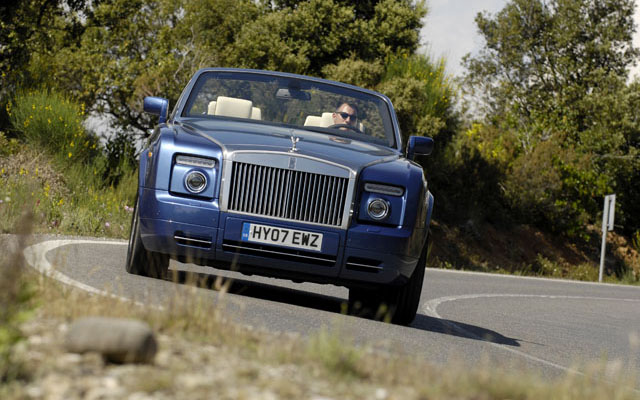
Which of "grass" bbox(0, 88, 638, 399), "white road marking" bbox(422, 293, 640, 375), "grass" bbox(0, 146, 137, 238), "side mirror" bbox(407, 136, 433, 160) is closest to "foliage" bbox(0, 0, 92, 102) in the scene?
"grass" bbox(0, 146, 137, 238)

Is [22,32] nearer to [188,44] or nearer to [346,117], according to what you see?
[188,44]

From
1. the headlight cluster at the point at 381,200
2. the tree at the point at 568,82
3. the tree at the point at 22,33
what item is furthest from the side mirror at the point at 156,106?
the tree at the point at 568,82

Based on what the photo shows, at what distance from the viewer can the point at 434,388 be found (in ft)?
11.9

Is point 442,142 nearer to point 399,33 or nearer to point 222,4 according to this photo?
point 399,33

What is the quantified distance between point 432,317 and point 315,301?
1451 mm

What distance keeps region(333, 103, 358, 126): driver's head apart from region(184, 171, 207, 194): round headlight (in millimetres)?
2194

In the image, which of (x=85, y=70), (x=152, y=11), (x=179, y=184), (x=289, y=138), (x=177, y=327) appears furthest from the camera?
(x=152, y=11)

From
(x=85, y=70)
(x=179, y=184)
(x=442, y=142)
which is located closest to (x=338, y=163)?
(x=179, y=184)

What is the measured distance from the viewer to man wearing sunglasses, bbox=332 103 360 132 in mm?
8898

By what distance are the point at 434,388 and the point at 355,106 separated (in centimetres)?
574

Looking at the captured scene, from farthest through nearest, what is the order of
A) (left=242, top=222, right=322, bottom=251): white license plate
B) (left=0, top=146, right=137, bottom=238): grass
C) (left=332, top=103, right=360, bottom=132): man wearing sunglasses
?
(left=0, top=146, right=137, bottom=238): grass, (left=332, top=103, right=360, bottom=132): man wearing sunglasses, (left=242, top=222, right=322, bottom=251): white license plate

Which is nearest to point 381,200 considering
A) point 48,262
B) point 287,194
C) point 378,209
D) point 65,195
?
point 378,209

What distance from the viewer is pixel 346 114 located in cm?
901

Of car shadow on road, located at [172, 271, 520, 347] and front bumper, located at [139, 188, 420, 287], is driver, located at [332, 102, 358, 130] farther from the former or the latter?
front bumper, located at [139, 188, 420, 287]
